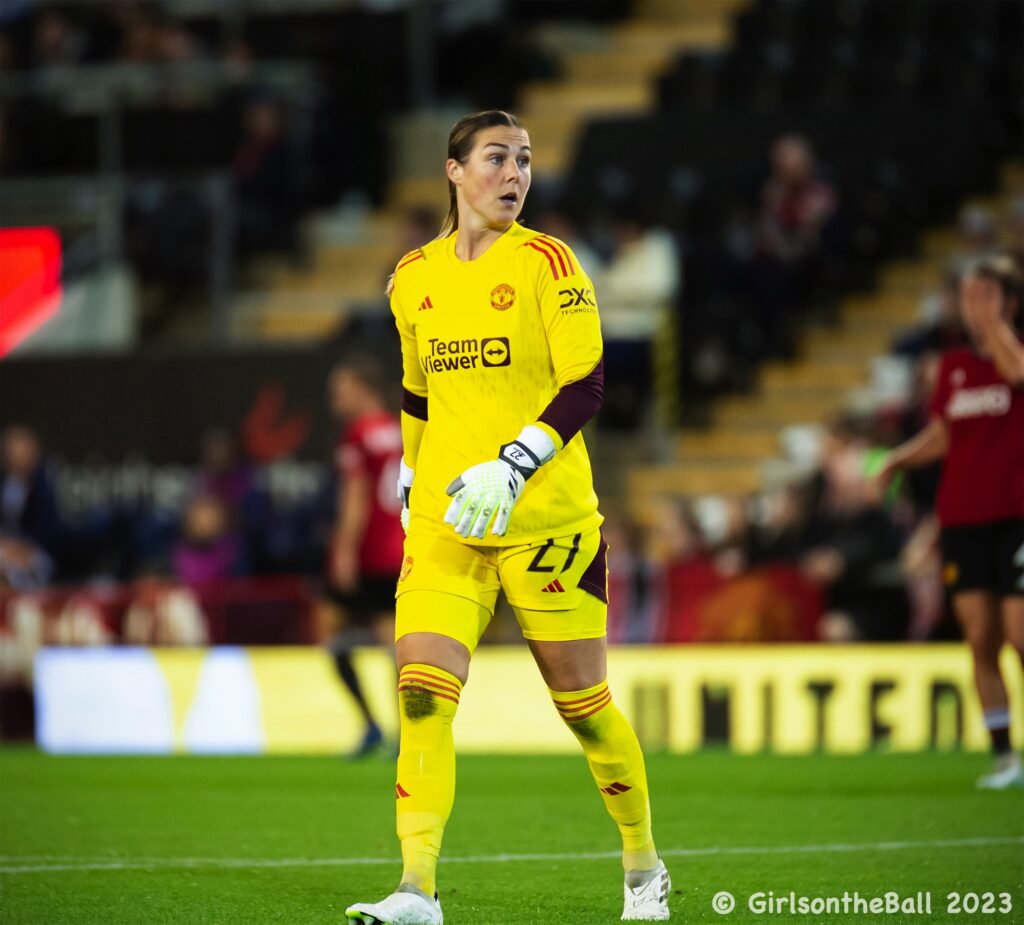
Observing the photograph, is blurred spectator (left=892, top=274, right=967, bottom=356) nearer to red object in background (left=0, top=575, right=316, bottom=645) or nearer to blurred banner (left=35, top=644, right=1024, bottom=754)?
blurred banner (left=35, top=644, right=1024, bottom=754)

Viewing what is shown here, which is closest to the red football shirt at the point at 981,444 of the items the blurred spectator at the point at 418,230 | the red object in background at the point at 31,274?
the blurred spectator at the point at 418,230

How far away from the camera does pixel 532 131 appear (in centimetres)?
2131

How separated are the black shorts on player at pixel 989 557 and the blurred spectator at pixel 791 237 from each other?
8072 millimetres

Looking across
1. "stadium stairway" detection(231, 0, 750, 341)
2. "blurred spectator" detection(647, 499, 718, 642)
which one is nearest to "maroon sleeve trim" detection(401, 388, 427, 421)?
"blurred spectator" detection(647, 499, 718, 642)

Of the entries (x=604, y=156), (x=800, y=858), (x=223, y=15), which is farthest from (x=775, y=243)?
(x=800, y=858)

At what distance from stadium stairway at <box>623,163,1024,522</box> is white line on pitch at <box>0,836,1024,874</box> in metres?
8.71

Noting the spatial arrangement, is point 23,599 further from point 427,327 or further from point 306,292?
point 427,327

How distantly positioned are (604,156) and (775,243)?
2.49 meters

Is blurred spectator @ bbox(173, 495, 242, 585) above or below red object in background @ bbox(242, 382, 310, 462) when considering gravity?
below

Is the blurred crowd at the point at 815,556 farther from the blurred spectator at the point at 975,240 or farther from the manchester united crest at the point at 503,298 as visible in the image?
the manchester united crest at the point at 503,298

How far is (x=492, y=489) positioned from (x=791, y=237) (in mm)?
12219

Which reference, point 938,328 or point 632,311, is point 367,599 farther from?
point 938,328

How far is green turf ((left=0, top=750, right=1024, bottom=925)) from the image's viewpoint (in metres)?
6.44

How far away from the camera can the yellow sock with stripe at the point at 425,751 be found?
575cm
